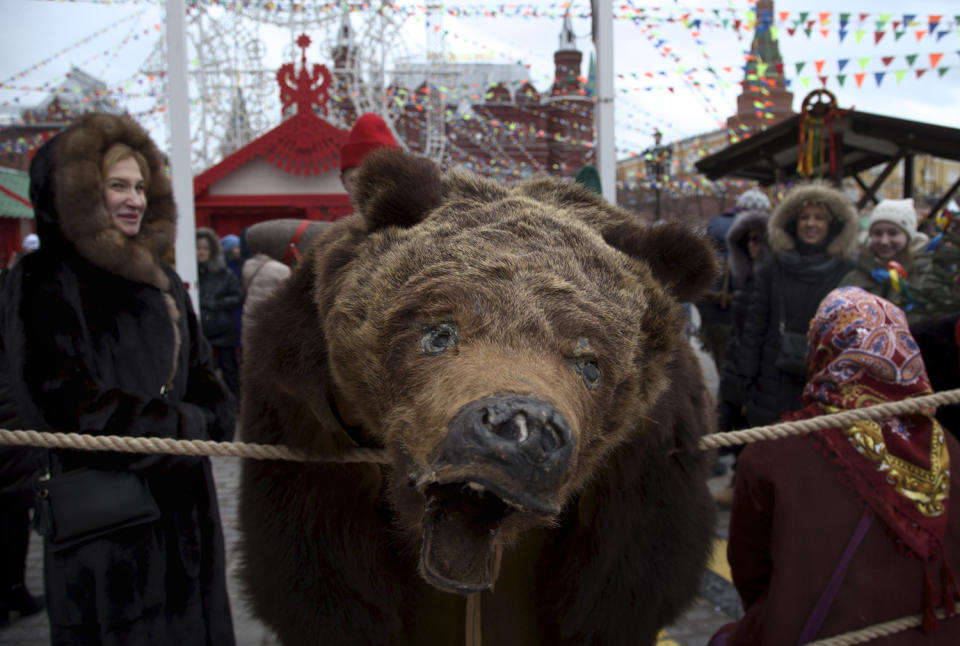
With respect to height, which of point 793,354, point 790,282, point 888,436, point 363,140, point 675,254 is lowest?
point 793,354

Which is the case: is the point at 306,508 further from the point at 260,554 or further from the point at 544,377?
the point at 544,377

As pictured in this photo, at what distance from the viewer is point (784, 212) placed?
4.44 meters

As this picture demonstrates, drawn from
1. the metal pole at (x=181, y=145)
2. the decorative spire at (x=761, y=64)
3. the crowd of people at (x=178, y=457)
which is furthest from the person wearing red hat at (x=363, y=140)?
the decorative spire at (x=761, y=64)

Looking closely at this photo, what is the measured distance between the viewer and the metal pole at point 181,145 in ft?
18.4

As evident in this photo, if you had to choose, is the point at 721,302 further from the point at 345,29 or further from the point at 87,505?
the point at 345,29

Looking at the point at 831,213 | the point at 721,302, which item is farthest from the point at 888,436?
the point at 721,302

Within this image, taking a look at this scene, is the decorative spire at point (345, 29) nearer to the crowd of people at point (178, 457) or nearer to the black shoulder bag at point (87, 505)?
the crowd of people at point (178, 457)

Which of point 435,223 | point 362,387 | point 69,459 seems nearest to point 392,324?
point 362,387

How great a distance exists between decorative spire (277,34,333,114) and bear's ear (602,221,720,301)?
8621 millimetres

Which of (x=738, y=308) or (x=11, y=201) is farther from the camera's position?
(x=11, y=201)

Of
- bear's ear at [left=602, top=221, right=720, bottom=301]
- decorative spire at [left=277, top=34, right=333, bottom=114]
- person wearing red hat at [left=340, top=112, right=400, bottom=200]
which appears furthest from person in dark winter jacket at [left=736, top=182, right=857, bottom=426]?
decorative spire at [left=277, top=34, right=333, bottom=114]

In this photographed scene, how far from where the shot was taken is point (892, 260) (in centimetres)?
420

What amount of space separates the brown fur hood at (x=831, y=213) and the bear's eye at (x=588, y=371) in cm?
373

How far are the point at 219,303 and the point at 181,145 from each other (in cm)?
170
